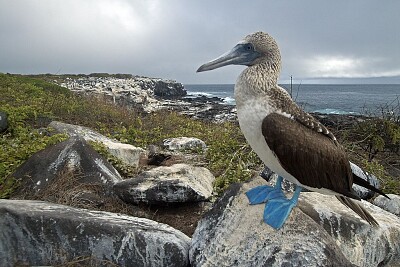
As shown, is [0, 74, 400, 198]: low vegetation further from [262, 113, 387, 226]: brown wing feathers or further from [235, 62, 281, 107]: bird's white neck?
[235, 62, 281, 107]: bird's white neck

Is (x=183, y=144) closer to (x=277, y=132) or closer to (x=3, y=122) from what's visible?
(x=3, y=122)

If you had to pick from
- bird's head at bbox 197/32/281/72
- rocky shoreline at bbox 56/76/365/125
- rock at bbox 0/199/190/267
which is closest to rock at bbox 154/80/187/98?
rocky shoreline at bbox 56/76/365/125

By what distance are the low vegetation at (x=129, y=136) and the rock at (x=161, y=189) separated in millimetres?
680

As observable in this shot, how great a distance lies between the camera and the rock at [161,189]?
4.21 m

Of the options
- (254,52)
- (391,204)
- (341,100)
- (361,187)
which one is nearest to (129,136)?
(361,187)

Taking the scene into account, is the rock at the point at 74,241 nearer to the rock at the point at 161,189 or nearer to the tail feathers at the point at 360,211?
the rock at the point at 161,189

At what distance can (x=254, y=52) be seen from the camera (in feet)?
9.16

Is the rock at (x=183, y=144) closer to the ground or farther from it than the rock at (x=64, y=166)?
closer to the ground

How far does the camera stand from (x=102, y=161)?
4715 millimetres

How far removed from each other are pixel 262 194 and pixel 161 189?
1582mm

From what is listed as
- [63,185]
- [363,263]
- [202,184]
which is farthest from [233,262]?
[63,185]

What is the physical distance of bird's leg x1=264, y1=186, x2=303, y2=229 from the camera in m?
2.64

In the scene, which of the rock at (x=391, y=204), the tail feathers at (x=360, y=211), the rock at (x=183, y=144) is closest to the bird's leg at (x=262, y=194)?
the tail feathers at (x=360, y=211)

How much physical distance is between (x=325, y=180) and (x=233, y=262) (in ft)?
2.94
